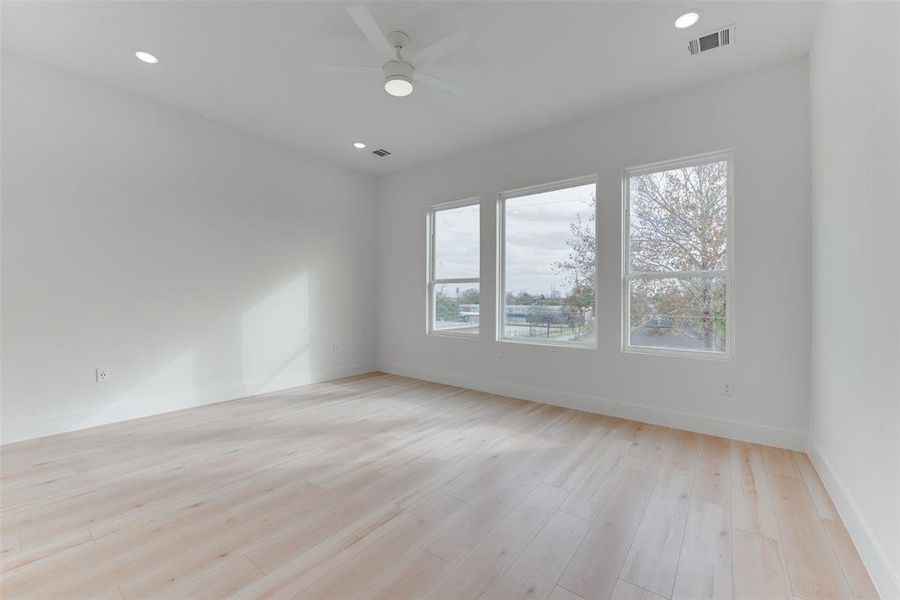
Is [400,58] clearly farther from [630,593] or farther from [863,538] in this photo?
[863,538]

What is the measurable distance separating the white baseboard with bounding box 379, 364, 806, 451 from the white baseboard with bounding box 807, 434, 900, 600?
480mm

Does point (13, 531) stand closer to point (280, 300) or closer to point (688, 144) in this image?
point (280, 300)

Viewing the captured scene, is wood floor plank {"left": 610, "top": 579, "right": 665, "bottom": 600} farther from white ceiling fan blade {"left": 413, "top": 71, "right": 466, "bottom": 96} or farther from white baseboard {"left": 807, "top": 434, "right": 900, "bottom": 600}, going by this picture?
white ceiling fan blade {"left": 413, "top": 71, "right": 466, "bottom": 96}

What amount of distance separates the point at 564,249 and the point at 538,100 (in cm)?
145

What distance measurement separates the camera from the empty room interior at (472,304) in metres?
1.63

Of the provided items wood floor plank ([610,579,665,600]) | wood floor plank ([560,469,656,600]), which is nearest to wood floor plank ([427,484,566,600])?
wood floor plank ([560,469,656,600])

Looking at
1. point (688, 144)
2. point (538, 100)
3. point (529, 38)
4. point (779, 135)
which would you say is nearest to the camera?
point (529, 38)

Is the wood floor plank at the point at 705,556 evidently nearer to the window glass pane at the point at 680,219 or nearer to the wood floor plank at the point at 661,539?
the wood floor plank at the point at 661,539

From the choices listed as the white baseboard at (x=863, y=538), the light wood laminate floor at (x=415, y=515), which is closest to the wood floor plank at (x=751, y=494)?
the light wood laminate floor at (x=415, y=515)

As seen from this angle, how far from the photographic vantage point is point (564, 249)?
4004mm

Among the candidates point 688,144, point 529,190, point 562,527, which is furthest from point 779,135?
point 562,527

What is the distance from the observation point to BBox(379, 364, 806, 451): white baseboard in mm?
2832

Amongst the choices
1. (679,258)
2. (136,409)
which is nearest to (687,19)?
(679,258)

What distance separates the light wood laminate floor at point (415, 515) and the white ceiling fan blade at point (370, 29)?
2.70 metres
